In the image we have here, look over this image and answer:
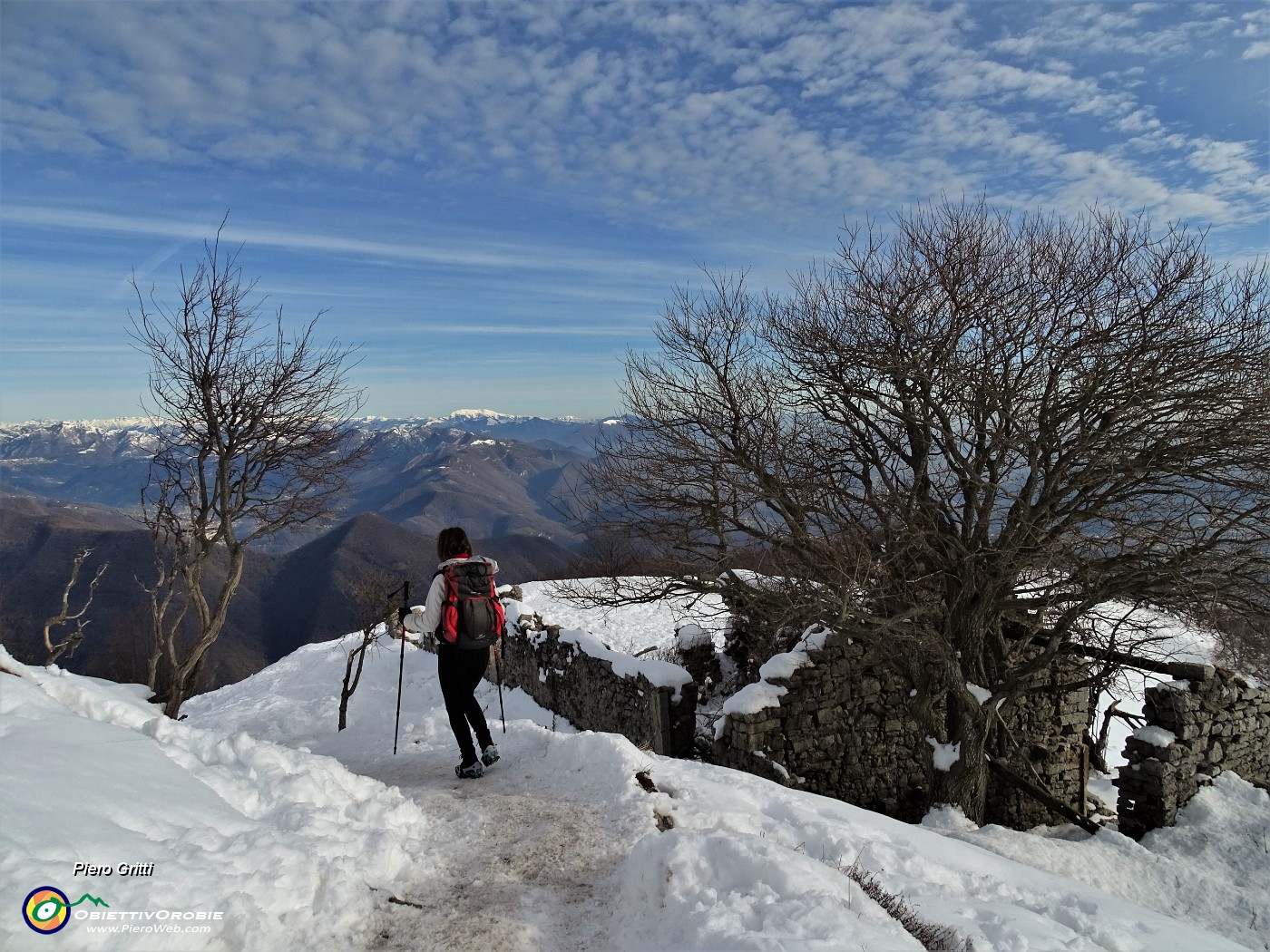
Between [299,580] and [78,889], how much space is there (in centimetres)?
9826

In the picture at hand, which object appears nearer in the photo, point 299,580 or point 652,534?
point 652,534

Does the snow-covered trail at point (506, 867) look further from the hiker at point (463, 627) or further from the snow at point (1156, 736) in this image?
the snow at point (1156, 736)

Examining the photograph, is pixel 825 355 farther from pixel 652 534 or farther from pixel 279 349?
pixel 279 349

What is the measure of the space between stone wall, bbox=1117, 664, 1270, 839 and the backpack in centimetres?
1105

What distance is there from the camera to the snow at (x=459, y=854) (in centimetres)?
289

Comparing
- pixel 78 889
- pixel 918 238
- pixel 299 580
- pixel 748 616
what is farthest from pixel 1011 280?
pixel 299 580

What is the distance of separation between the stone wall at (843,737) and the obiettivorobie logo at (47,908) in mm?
8144

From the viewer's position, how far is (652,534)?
1043 cm

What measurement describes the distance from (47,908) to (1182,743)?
13946 millimetres

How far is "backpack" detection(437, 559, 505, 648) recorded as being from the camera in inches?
225

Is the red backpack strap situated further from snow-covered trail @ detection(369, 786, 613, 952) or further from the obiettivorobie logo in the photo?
the obiettivorobie logo

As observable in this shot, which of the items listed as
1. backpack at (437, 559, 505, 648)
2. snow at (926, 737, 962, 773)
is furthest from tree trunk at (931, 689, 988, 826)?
backpack at (437, 559, 505, 648)

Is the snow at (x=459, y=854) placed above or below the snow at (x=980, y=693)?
above

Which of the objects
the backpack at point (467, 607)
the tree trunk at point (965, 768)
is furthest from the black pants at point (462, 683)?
the tree trunk at point (965, 768)
